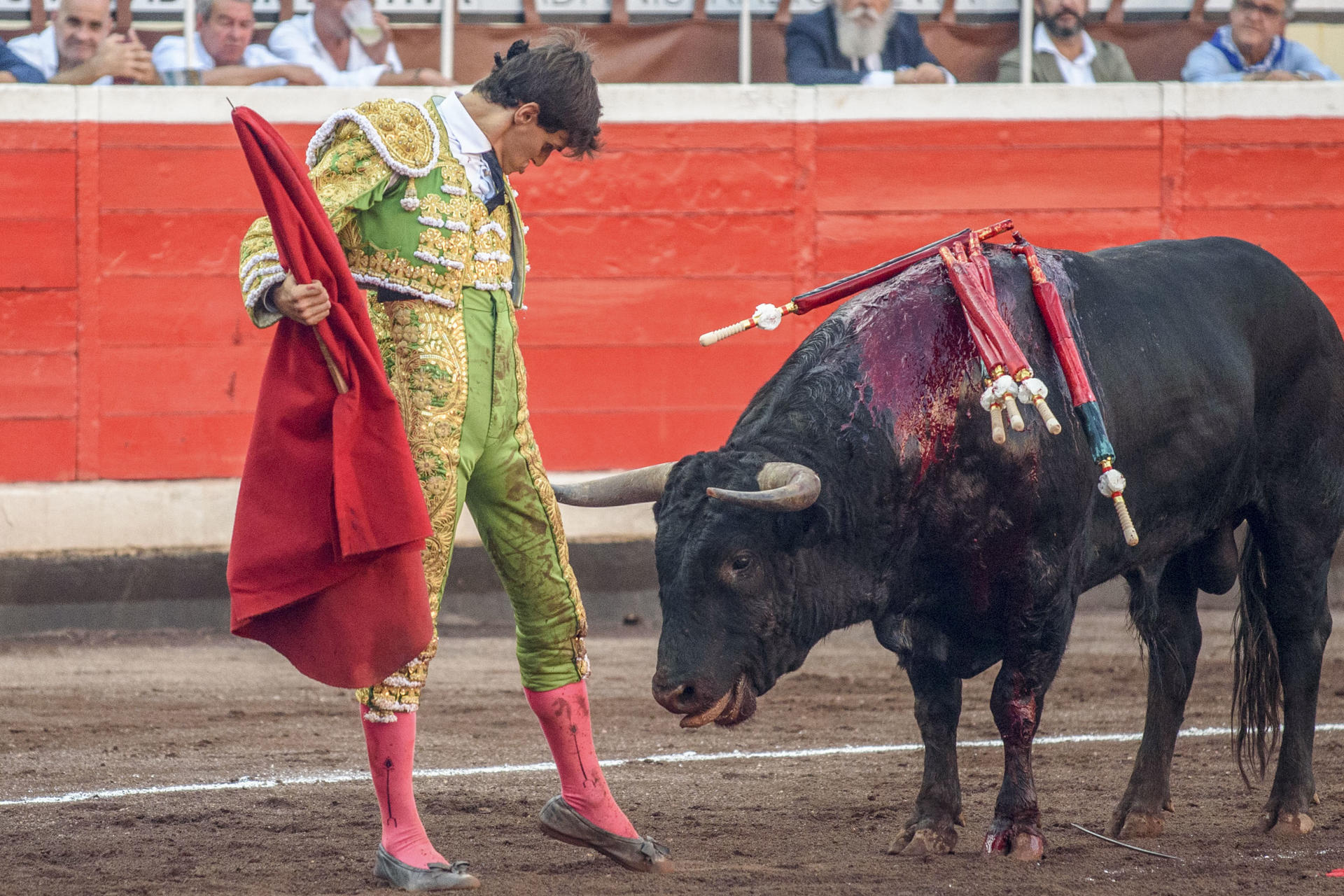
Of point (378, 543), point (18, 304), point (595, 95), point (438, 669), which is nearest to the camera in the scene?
point (378, 543)

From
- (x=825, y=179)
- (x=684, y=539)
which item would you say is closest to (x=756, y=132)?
(x=825, y=179)

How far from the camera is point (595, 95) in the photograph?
3.38m

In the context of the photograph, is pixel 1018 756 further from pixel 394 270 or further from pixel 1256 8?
pixel 1256 8

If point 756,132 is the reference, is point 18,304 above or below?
below

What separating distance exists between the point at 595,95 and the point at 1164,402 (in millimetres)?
1564

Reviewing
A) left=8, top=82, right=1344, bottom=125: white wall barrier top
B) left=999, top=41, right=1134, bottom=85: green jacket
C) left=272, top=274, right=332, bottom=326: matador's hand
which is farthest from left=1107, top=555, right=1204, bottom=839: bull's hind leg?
left=999, top=41, right=1134, bottom=85: green jacket

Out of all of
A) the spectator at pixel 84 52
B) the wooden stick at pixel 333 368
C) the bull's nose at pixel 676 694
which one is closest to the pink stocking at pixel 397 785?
the bull's nose at pixel 676 694

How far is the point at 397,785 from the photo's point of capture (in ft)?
10.7

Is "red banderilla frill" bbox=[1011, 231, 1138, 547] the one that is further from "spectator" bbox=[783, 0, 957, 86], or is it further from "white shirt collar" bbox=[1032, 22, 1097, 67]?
"white shirt collar" bbox=[1032, 22, 1097, 67]

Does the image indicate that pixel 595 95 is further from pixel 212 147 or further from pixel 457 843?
pixel 212 147

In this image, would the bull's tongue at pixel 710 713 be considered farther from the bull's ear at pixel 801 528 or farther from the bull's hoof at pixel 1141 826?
the bull's hoof at pixel 1141 826

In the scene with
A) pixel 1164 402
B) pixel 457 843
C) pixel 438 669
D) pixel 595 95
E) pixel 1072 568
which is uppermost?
pixel 595 95

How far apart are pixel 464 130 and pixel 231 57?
4.55 meters

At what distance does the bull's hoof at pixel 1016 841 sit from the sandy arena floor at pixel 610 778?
0.05 metres
